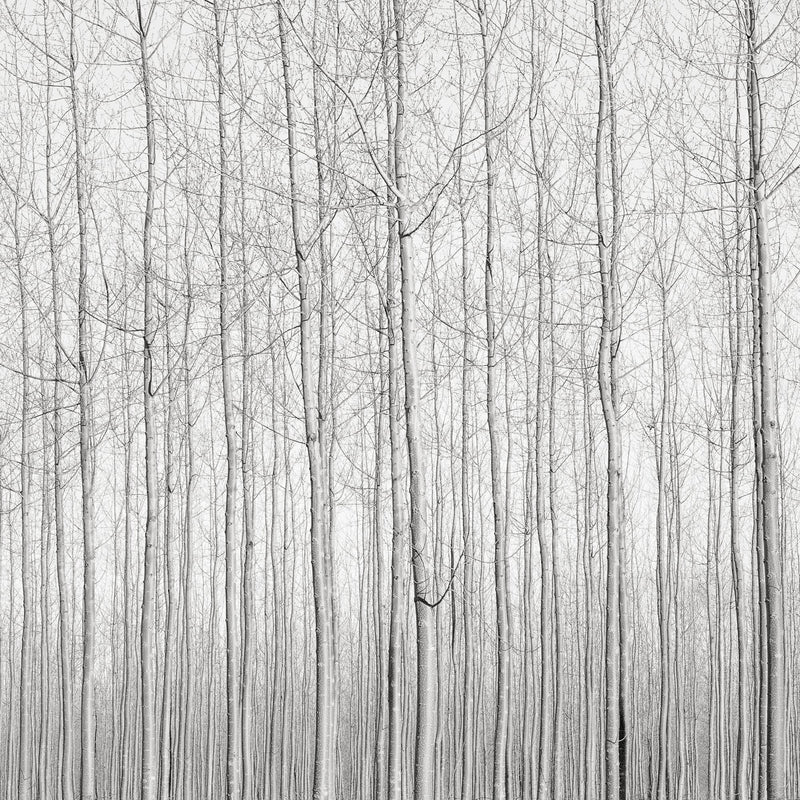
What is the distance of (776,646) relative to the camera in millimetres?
5121

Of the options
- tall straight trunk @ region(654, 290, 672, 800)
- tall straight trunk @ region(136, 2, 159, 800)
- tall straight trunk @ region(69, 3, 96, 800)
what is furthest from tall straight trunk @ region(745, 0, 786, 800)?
tall straight trunk @ region(654, 290, 672, 800)

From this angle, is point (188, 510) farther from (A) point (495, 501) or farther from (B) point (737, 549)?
(B) point (737, 549)

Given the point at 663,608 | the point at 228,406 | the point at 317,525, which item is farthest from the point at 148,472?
the point at 663,608

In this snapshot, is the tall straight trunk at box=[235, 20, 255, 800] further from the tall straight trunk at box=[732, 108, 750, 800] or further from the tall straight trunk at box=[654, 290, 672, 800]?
the tall straight trunk at box=[654, 290, 672, 800]

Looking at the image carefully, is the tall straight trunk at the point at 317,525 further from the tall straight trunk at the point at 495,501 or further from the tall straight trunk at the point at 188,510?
the tall straight trunk at the point at 495,501

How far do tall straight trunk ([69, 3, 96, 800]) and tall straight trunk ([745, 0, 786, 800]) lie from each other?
3.93 meters

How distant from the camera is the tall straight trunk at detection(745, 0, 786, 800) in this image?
5.04m

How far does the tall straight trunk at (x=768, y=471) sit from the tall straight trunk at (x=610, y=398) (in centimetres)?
97

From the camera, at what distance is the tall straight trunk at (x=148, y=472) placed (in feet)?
19.5

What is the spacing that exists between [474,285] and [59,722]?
12.4 metres

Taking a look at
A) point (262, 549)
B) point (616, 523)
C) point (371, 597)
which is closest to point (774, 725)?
point (616, 523)

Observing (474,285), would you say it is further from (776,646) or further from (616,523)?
(776,646)

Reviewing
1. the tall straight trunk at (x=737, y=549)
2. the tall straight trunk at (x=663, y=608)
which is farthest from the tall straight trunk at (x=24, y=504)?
the tall straight trunk at (x=663, y=608)

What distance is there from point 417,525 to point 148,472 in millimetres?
2430
